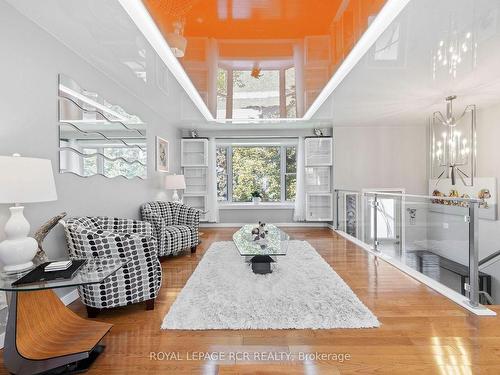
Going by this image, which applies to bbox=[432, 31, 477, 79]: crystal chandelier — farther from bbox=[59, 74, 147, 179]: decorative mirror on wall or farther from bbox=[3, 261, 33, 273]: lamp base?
bbox=[3, 261, 33, 273]: lamp base

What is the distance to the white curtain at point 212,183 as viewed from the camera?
6.62m

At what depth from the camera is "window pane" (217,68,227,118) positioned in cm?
324

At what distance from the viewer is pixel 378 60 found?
3039 millimetres

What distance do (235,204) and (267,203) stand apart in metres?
0.84

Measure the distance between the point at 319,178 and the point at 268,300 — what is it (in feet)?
15.0

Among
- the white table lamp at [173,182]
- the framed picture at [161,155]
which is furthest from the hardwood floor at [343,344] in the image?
the framed picture at [161,155]

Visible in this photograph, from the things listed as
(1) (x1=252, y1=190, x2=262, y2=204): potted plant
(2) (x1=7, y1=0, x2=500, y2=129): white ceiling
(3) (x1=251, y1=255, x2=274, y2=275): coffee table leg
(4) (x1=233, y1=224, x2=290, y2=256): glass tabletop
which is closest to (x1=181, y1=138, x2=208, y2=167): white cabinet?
(2) (x1=7, y1=0, x2=500, y2=129): white ceiling

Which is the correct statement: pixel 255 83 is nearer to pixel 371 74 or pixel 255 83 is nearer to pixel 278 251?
pixel 371 74

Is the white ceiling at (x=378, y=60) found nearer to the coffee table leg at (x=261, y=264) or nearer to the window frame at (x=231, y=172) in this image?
the window frame at (x=231, y=172)

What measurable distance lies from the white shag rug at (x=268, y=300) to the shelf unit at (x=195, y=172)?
10.6 ft

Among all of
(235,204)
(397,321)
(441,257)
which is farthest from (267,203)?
(397,321)

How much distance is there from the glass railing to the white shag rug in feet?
4.77

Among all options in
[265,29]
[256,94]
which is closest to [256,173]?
[256,94]

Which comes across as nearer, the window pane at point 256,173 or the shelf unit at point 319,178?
the shelf unit at point 319,178
